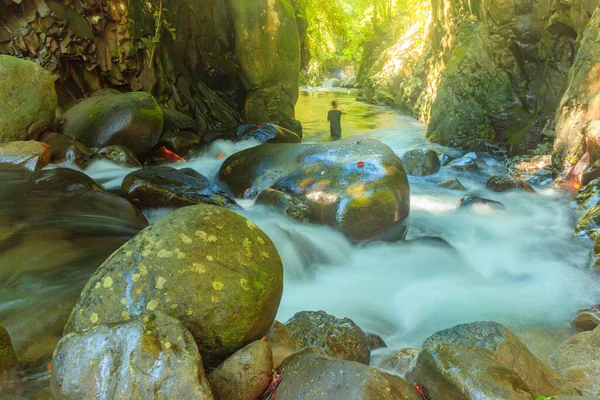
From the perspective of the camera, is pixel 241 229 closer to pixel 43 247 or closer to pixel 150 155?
pixel 43 247

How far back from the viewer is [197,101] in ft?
36.9

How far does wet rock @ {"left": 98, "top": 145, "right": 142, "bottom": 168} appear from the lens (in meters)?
7.32

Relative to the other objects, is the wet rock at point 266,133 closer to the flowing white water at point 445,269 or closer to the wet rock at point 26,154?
the flowing white water at point 445,269

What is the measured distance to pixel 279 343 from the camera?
9.15ft

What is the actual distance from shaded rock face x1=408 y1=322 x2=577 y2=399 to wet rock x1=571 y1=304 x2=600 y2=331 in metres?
1.58

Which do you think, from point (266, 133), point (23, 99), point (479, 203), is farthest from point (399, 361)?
point (266, 133)

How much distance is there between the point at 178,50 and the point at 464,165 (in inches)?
300

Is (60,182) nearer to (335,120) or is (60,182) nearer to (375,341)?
(375,341)

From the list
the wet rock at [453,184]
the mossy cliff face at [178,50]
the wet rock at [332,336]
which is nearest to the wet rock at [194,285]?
the wet rock at [332,336]

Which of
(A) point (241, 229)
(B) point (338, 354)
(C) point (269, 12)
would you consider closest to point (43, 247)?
(A) point (241, 229)

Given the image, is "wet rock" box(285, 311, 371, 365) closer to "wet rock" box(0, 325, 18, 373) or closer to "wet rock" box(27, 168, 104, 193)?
"wet rock" box(0, 325, 18, 373)

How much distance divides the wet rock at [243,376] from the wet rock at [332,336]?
1061 millimetres

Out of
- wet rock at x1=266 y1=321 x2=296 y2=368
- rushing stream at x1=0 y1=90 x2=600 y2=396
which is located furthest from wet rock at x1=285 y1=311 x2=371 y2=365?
rushing stream at x1=0 y1=90 x2=600 y2=396

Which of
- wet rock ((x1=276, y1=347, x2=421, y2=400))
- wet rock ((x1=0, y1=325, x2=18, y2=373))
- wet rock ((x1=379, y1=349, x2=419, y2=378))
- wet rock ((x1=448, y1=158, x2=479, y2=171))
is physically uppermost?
wet rock ((x1=0, y1=325, x2=18, y2=373))
